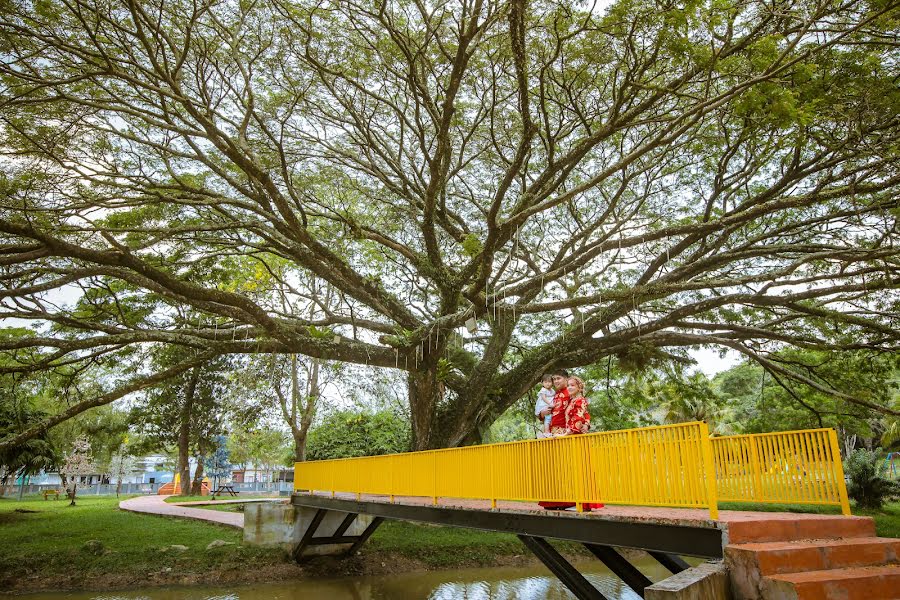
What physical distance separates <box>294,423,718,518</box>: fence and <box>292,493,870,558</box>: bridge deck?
0.14m

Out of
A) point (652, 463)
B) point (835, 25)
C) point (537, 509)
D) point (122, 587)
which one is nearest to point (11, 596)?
point (122, 587)

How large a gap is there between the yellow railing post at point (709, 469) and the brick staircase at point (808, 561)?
154 millimetres

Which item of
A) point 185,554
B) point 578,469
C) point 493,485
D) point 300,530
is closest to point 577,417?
point 578,469

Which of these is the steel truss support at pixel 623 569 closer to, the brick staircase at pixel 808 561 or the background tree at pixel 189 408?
the brick staircase at pixel 808 561

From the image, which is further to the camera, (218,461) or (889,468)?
(218,461)

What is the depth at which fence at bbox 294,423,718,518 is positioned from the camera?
14.0 feet

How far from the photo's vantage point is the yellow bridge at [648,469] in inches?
171

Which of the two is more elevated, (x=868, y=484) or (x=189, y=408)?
(x=189, y=408)

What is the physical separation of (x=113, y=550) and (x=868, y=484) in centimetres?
1981

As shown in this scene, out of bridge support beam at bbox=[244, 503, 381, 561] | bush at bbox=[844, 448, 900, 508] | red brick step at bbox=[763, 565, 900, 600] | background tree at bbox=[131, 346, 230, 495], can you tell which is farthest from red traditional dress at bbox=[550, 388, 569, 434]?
background tree at bbox=[131, 346, 230, 495]

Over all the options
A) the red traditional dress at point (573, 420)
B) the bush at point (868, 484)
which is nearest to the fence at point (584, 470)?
the red traditional dress at point (573, 420)

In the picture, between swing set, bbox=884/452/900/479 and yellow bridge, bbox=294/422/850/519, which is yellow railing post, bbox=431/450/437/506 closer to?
yellow bridge, bbox=294/422/850/519

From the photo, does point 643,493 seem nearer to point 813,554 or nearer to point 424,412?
point 813,554

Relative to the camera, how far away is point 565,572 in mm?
6230
